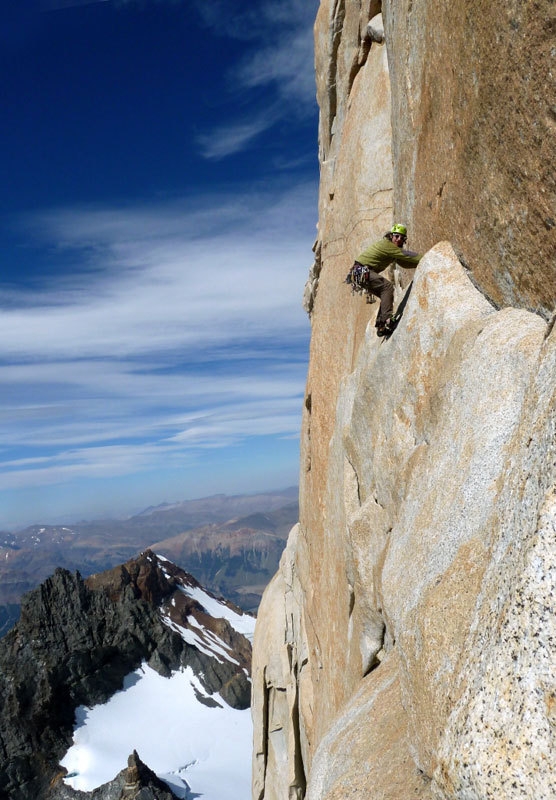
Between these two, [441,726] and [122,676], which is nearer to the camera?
[441,726]

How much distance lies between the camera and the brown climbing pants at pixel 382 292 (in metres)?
14.2

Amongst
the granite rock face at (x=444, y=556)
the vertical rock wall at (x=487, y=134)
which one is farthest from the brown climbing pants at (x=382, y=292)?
the vertical rock wall at (x=487, y=134)

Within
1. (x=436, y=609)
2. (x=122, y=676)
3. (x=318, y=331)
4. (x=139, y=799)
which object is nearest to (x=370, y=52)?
(x=318, y=331)

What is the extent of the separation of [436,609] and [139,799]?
85.5 m

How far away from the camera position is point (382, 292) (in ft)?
47.0

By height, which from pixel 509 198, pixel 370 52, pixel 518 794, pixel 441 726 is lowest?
pixel 441 726

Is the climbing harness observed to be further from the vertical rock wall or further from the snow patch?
the snow patch

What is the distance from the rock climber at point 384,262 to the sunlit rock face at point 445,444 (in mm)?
645

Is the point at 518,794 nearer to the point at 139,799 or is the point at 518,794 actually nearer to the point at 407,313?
Answer: the point at 407,313

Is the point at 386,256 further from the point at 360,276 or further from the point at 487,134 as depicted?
the point at 487,134

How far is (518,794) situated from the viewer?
505cm

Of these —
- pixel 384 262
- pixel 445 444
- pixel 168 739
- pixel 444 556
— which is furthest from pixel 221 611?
pixel 444 556

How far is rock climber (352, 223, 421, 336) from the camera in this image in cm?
1388

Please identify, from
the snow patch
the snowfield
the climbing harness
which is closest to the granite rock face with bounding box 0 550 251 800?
the snowfield
